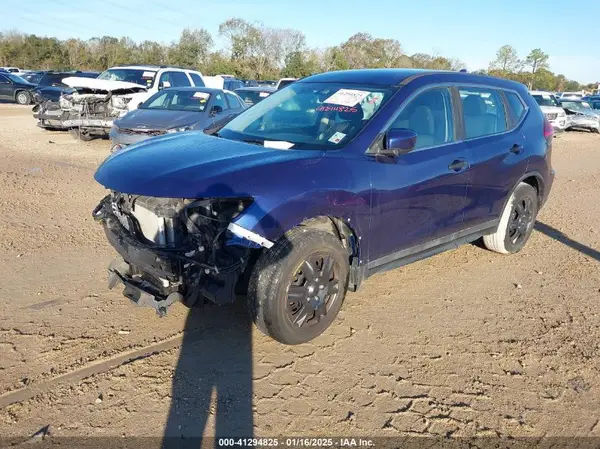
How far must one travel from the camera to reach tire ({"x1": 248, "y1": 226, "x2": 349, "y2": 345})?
3.25m

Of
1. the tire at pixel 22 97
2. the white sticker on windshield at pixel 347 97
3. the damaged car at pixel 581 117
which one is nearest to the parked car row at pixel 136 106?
the white sticker on windshield at pixel 347 97

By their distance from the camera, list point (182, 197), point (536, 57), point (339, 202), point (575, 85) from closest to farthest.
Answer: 1. point (182, 197)
2. point (339, 202)
3. point (536, 57)
4. point (575, 85)

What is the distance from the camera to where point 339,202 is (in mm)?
3502

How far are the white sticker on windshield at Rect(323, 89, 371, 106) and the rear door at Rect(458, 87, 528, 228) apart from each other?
3.44ft

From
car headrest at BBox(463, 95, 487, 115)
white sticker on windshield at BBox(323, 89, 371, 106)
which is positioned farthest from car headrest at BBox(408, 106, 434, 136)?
car headrest at BBox(463, 95, 487, 115)

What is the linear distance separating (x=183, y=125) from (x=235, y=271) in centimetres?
716

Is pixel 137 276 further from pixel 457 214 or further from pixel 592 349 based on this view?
pixel 592 349

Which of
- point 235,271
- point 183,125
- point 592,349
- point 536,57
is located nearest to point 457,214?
point 592,349

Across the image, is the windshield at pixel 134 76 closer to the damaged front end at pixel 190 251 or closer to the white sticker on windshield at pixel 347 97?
the white sticker on windshield at pixel 347 97

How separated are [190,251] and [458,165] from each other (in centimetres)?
243

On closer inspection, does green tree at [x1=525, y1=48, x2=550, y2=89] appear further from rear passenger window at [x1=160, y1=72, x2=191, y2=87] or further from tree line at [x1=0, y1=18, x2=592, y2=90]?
rear passenger window at [x1=160, y1=72, x2=191, y2=87]

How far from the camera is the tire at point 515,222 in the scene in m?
5.34

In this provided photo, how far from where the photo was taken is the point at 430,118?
430cm

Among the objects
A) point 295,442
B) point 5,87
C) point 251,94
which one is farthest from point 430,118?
point 5,87
